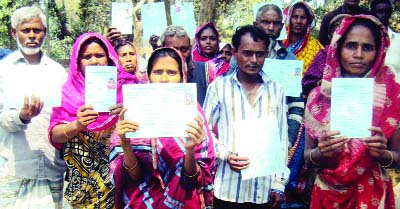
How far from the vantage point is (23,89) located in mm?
2951

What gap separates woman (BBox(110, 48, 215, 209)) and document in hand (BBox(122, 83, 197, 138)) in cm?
17

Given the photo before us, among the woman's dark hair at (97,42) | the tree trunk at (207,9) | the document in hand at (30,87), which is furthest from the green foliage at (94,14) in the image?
the document in hand at (30,87)

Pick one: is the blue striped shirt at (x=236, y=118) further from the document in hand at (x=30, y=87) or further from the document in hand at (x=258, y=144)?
the document in hand at (x=30, y=87)

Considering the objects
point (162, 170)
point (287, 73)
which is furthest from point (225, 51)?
point (162, 170)

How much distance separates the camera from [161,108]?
242 centimetres

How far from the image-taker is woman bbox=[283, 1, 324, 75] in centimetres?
429

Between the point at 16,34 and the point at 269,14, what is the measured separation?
2231 millimetres

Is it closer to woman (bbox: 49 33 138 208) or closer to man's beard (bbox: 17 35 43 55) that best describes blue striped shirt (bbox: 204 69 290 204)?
woman (bbox: 49 33 138 208)

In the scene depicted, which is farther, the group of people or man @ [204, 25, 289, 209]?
man @ [204, 25, 289, 209]

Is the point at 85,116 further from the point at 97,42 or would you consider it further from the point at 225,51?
the point at 225,51

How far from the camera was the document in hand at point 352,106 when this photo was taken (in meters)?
2.34

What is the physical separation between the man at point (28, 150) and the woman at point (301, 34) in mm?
2204

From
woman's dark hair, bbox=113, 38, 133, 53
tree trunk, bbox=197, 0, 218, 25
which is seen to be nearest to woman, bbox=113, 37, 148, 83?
woman's dark hair, bbox=113, 38, 133, 53

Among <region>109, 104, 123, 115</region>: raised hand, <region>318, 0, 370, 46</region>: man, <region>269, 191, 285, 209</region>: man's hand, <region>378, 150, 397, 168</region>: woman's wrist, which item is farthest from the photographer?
<region>318, 0, 370, 46</region>: man
